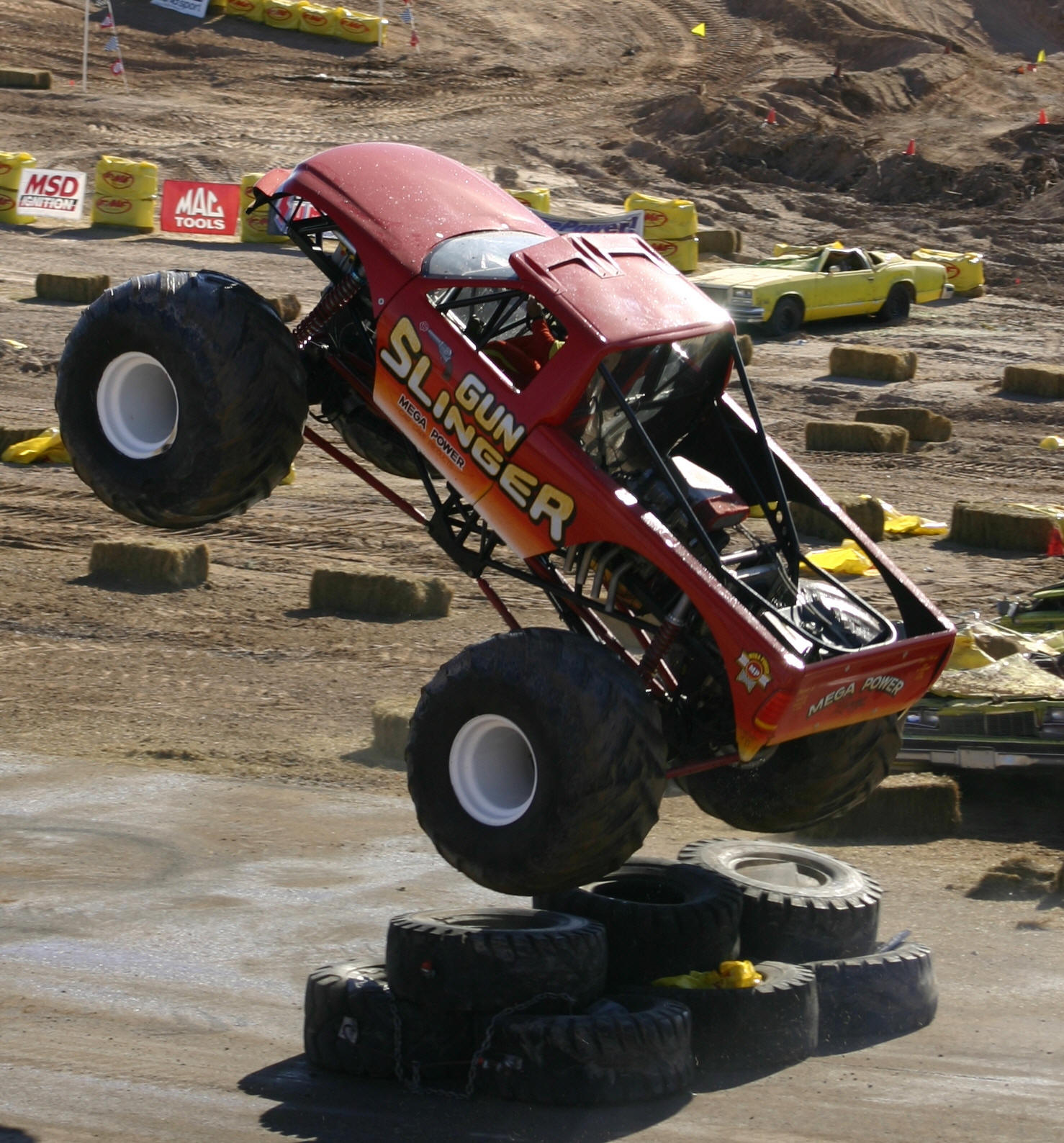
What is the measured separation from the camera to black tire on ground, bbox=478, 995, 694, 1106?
616cm

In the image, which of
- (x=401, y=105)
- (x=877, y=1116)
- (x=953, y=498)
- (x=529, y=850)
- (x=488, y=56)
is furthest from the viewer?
(x=488, y=56)

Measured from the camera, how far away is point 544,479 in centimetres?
606

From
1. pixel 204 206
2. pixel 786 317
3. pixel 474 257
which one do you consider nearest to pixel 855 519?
pixel 786 317

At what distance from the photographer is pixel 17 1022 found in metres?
6.86

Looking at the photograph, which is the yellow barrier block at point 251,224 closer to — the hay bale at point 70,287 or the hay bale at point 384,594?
the hay bale at point 70,287

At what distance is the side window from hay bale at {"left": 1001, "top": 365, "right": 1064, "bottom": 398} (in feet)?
46.3

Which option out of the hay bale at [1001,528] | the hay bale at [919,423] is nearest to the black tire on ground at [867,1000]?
the hay bale at [1001,528]

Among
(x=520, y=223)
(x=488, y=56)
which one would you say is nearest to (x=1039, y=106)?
(x=488, y=56)

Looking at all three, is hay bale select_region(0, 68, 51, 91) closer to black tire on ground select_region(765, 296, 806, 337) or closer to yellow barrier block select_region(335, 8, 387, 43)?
yellow barrier block select_region(335, 8, 387, 43)

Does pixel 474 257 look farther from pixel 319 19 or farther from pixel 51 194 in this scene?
pixel 319 19

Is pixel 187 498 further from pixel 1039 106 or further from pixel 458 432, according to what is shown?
pixel 1039 106

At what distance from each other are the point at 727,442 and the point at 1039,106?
30.7 meters

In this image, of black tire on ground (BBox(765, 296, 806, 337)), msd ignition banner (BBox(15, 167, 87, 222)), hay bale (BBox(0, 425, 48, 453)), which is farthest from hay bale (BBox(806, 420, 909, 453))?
msd ignition banner (BBox(15, 167, 87, 222))

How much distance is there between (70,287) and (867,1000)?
682 inches
